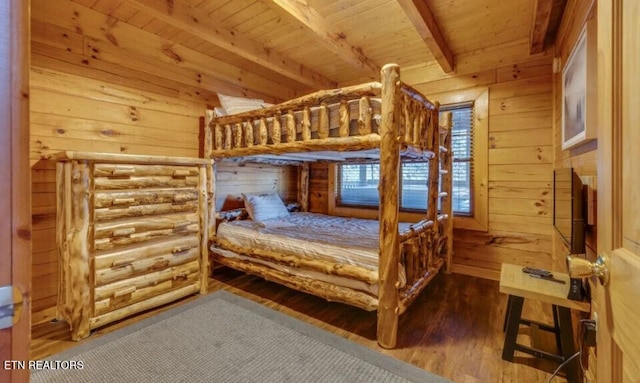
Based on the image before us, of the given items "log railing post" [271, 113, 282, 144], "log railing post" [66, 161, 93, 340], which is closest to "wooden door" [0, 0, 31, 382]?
"log railing post" [66, 161, 93, 340]

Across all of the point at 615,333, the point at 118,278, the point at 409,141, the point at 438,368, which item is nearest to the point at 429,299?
the point at 438,368

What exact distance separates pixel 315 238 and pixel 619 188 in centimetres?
205

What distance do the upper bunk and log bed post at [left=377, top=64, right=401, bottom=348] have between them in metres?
0.01

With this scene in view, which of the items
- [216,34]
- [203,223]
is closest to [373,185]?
[203,223]

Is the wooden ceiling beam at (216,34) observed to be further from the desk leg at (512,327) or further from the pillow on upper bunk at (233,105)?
the desk leg at (512,327)

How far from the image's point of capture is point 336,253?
7.02ft

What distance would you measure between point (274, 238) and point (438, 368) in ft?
5.12

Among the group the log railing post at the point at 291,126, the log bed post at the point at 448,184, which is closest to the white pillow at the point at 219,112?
the log railing post at the point at 291,126

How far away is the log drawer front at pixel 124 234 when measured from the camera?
1.91 metres

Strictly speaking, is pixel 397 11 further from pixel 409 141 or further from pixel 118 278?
pixel 118 278

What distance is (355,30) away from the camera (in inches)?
111

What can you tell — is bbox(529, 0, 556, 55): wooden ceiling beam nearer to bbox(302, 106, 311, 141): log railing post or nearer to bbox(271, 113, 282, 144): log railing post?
bbox(302, 106, 311, 141): log railing post

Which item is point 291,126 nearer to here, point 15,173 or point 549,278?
point 15,173

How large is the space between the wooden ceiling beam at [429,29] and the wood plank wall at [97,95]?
7.19 feet
